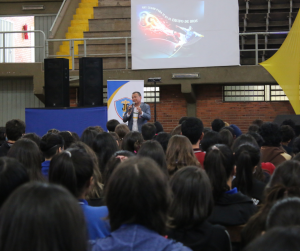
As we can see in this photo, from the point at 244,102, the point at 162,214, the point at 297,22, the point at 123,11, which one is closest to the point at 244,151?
the point at 162,214

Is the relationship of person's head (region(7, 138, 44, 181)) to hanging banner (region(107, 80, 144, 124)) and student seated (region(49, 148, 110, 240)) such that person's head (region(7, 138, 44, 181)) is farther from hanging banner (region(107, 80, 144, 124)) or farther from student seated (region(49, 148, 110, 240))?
hanging banner (region(107, 80, 144, 124))

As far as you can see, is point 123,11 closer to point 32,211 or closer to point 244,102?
point 244,102

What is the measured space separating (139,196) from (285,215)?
1.65 ft

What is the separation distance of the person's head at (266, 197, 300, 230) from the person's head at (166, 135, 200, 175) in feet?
6.81

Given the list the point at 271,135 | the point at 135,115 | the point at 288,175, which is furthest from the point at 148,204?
the point at 135,115

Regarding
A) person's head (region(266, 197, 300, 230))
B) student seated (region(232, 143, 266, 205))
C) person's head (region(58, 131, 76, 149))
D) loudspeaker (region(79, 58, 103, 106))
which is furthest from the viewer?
loudspeaker (region(79, 58, 103, 106))

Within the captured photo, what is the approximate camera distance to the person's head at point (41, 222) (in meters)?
1.06

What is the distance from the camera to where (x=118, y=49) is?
12.5m

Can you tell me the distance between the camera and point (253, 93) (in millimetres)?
11891

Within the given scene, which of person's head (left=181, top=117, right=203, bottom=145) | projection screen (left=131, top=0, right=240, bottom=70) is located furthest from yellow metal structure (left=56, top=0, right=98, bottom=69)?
person's head (left=181, top=117, right=203, bottom=145)

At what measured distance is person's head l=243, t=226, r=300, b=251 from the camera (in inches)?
36.0

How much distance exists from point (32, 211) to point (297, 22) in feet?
31.5

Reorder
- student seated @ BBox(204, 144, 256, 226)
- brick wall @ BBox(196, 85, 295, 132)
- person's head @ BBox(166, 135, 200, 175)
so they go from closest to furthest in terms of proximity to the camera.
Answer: student seated @ BBox(204, 144, 256, 226)
person's head @ BBox(166, 135, 200, 175)
brick wall @ BBox(196, 85, 295, 132)

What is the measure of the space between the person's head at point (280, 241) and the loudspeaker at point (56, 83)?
8498 millimetres
